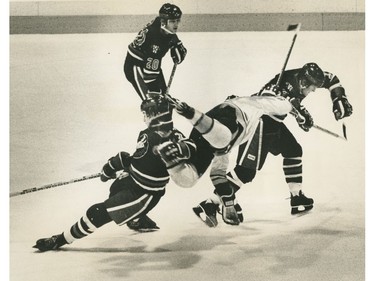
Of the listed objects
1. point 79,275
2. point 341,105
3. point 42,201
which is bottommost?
point 79,275

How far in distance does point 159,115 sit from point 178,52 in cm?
36

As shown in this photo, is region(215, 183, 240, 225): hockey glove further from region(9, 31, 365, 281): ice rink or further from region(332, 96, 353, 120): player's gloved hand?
region(332, 96, 353, 120): player's gloved hand

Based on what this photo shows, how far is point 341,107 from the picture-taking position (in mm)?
3172

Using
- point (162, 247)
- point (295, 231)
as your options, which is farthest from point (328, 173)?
point (162, 247)

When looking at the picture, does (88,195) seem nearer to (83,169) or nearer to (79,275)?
(83,169)

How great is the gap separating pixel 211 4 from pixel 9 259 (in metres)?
1.59

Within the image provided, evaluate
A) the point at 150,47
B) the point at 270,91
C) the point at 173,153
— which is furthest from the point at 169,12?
the point at 173,153

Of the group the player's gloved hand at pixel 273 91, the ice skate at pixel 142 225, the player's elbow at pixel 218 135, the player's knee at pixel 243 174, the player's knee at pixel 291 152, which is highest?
the player's gloved hand at pixel 273 91

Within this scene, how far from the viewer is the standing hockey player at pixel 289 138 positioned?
3043mm

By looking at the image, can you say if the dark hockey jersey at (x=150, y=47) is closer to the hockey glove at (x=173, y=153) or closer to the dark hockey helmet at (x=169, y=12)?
the dark hockey helmet at (x=169, y=12)

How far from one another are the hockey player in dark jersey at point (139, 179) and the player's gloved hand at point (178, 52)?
10.0 inches

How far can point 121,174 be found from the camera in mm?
2971

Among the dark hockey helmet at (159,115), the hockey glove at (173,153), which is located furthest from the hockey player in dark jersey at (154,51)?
the hockey glove at (173,153)

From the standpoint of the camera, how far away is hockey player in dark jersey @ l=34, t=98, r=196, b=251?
2.87 metres
